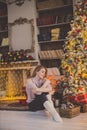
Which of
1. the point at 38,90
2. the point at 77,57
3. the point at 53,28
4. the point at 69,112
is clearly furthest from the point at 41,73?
the point at 53,28

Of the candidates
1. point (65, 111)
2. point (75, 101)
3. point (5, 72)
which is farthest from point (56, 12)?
point (65, 111)

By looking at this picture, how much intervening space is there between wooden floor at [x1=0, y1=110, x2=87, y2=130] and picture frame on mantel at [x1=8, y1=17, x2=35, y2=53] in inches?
110

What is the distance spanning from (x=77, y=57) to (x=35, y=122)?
1796 millimetres

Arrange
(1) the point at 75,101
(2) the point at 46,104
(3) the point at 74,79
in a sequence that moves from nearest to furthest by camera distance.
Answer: (2) the point at 46,104 → (1) the point at 75,101 → (3) the point at 74,79

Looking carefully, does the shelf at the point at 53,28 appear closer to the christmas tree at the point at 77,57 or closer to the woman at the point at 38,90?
the christmas tree at the point at 77,57

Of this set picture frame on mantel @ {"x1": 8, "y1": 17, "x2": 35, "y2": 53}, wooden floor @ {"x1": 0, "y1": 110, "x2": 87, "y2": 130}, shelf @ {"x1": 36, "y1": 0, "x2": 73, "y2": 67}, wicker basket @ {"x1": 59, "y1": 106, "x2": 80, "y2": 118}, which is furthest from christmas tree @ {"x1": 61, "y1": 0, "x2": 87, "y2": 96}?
picture frame on mantel @ {"x1": 8, "y1": 17, "x2": 35, "y2": 53}

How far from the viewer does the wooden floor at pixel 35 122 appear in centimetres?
406

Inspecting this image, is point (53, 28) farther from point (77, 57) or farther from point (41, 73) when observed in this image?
point (41, 73)

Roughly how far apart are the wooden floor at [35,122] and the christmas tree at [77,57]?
81cm

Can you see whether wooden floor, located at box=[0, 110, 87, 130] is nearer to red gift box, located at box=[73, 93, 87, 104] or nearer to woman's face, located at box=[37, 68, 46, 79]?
red gift box, located at box=[73, 93, 87, 104]

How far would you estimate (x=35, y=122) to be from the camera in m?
4.41

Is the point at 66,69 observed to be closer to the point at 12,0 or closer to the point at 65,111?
the point at 65,111

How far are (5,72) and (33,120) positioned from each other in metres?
3.55

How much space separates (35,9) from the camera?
301 inches
